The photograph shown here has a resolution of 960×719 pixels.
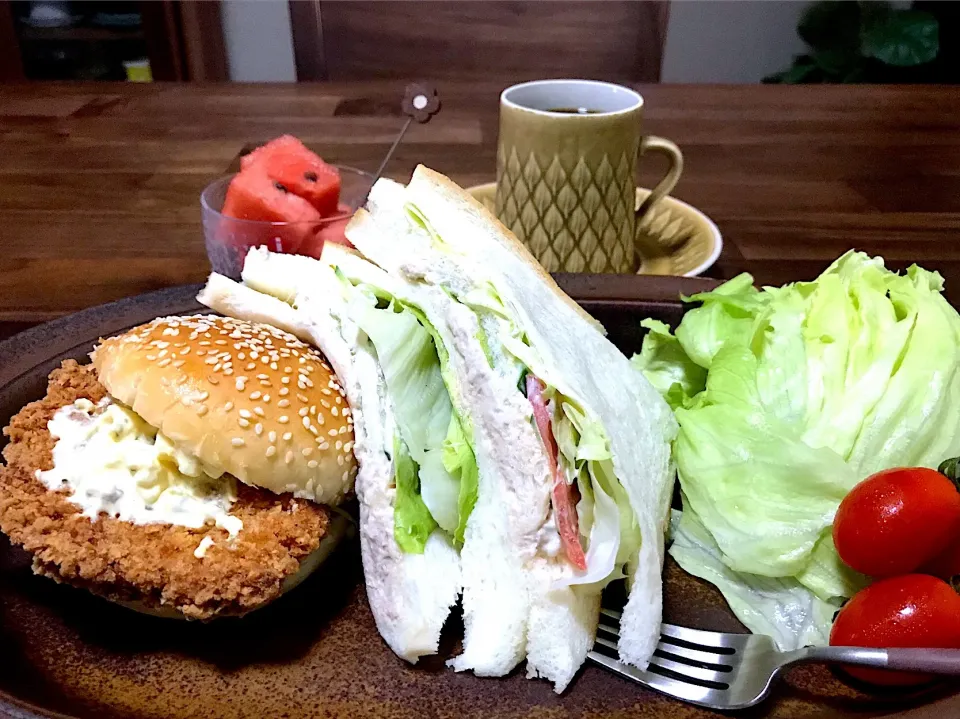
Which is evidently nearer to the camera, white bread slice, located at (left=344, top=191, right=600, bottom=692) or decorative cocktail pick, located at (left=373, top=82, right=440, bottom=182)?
white bread slice, located at (left=344, top=191, right=600, bottom=692)

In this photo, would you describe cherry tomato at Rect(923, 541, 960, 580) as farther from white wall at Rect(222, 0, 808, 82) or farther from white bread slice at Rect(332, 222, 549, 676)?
white wall at Rect(222, 0, 808, 82)

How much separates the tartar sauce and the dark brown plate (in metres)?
0.17

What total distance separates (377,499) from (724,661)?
534 mm

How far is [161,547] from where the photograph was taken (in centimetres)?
104

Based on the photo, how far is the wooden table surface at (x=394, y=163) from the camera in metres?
1.98

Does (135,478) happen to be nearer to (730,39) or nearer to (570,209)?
(570,209)

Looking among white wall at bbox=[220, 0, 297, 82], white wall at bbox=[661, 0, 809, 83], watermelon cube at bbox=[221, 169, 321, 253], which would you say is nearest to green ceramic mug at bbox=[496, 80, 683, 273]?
watermelon cube at bbox=[221, 169, 321, 253]

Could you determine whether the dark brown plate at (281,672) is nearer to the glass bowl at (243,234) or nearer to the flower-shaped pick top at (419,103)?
the glass bowl at (243,234)

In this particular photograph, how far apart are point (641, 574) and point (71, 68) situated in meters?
5.60

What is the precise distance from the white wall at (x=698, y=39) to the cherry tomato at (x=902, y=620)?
4873 millimetres

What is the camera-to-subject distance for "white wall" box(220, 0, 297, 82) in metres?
5.14

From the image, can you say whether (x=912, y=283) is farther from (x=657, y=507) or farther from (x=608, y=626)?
(x=608, y=626)

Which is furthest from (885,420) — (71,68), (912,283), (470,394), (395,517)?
(71,68)

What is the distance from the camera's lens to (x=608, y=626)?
1.13 meters
